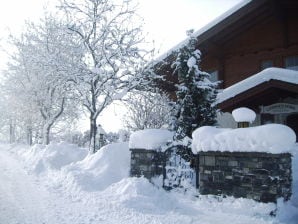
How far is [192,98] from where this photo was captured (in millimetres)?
12555

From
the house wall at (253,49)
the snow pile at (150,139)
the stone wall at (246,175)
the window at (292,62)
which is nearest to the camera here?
the stone wall at (246,175)

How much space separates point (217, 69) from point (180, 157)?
7.99 metres

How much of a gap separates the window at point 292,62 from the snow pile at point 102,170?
7.95 metres

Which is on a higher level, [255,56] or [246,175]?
[255,56]

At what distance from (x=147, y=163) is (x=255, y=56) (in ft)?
27.8

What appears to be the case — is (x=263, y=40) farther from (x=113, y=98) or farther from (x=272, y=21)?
(x=113, y=98)

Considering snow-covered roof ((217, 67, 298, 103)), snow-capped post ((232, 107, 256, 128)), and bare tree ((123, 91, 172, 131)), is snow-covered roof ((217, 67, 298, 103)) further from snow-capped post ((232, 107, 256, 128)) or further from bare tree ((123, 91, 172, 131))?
bare tree ((123, 91, 172, 131))

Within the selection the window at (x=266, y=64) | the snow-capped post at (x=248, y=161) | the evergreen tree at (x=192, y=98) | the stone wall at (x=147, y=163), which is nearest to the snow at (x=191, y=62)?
the evergreen tree at (x=192, y=98)

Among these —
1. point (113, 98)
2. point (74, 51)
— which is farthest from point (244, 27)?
point (74, 51)

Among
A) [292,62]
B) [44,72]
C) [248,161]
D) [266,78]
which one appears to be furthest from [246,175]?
[44,72]

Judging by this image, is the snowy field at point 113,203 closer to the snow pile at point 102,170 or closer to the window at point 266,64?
the snow pile at point 102,170

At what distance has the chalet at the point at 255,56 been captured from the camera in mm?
12625

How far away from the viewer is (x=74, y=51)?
18.7m

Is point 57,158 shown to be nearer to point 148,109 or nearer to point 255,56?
point 148,109
